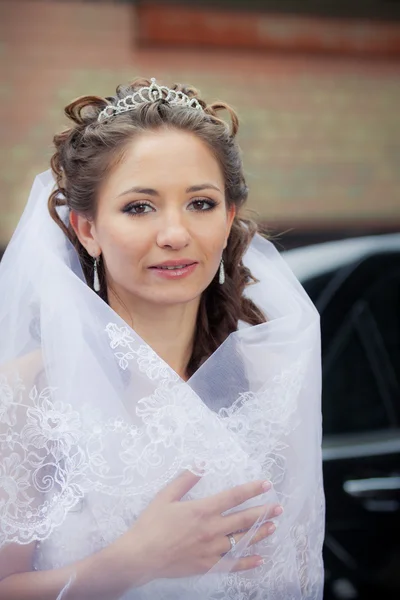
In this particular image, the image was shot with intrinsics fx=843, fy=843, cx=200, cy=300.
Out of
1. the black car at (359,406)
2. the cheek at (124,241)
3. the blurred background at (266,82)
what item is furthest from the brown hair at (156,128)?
the blurred background at (266,82)

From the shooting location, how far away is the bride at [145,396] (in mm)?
1672

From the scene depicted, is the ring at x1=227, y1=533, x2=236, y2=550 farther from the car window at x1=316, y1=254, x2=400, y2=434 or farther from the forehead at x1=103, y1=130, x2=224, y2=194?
the car window at x1=316, y1=254, x2=400, y2=434

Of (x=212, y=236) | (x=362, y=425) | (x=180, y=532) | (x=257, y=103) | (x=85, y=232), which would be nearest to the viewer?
(x=180, y=532)

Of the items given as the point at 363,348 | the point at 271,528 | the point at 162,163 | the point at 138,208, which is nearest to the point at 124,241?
the point at 138,208

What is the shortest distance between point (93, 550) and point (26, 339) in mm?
465

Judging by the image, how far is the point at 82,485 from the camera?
1.67 metres

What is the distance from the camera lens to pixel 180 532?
1657mm

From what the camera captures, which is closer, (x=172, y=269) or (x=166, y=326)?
(x=172, y=269)

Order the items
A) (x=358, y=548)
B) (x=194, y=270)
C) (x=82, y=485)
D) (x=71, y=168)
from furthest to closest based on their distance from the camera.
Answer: (x=358, y=548)
(x=71, y=168)
(x=194, y=270)
(x=82, y=485)

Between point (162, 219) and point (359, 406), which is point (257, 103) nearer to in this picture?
point (359, 406)

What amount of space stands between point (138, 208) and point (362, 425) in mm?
1315

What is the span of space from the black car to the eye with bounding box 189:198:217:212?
2.93ft

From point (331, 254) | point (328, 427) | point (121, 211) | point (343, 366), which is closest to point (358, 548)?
point (328, 427)

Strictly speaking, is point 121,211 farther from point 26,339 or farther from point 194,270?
point 26,339
